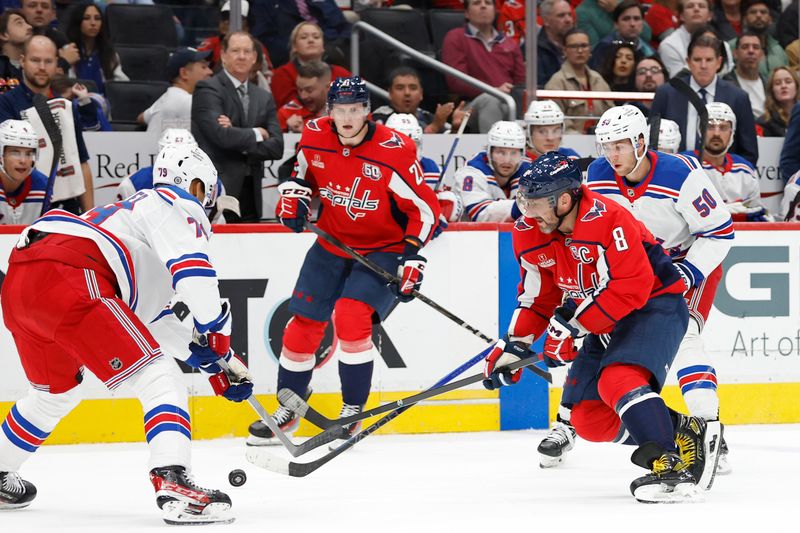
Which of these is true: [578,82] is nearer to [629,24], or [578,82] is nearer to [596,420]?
[629,24]

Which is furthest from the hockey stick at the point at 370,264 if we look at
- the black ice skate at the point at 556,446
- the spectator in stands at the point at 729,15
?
the spectator in stands at the point at 729,15

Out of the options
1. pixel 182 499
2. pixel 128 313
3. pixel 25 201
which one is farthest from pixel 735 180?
pixel 182 499

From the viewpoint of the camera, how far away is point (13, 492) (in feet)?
13.3

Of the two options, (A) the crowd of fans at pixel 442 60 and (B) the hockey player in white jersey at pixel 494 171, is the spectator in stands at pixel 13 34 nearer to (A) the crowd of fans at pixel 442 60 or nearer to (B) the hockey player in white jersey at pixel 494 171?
(A) the crowd of fans at pixel 442 60

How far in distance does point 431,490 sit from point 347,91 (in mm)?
1791

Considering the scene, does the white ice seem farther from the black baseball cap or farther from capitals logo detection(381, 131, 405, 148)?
the black baseball cap

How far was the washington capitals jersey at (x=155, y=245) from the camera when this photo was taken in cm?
374

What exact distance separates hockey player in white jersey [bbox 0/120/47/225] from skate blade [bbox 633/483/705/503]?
134 inches

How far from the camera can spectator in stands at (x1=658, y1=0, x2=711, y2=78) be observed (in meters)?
8.00

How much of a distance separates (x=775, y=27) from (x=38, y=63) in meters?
4.81

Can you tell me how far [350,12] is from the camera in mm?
7859

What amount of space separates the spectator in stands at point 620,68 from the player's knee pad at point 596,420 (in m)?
3.68

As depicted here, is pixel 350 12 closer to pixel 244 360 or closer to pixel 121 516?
pixel 244 360

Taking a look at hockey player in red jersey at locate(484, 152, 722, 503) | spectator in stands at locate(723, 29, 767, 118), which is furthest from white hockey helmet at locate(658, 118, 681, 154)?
hockey player in red jersey at locate(484, 152, 722, 503)
